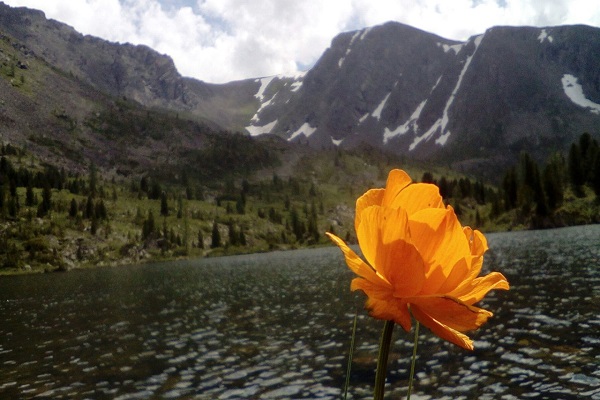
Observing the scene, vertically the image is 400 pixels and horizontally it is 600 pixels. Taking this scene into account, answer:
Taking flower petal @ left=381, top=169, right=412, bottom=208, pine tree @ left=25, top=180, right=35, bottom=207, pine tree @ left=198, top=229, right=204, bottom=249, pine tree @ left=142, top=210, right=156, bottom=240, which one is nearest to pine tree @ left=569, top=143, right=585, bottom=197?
pine tree @ left=198, top=229, right=204, bottom=249

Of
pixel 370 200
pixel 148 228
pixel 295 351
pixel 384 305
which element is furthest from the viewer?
pixel 148 228

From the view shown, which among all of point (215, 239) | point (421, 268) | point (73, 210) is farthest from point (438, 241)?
point (215, 239)

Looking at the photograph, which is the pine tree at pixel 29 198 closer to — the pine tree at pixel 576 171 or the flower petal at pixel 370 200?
the pine tree at pixel 576 171

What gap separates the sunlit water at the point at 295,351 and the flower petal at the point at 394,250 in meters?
12.7

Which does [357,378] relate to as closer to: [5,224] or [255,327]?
[255,327]

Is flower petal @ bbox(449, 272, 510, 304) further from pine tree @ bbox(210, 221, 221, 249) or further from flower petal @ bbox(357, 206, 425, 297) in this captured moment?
pine tree @ bbox(210, 221, 221, 249)

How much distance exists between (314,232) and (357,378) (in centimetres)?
17857

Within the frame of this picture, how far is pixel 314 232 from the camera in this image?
7633 inches

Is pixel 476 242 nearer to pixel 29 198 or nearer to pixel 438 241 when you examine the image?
pixel 438 241

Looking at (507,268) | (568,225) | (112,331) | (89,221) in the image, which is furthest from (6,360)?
(89,221)

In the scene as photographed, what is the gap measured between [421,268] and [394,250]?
93 millimetres

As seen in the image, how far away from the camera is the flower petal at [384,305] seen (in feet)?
4.13

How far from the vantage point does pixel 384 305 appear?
1.31 metres

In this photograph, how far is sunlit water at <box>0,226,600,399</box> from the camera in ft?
45.8
